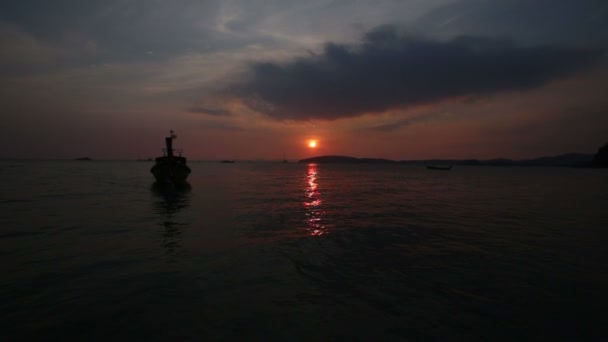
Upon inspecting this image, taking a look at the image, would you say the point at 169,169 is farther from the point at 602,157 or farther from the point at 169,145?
the point at 602,157

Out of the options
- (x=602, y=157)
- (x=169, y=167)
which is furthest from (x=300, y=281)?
(x=602, y=157)

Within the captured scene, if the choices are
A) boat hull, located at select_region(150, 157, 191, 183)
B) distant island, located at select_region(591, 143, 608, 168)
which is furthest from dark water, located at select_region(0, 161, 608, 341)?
distant island, located at select_region(591, 143, 608, 168)

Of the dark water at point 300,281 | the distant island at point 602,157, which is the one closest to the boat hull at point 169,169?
the dark water at point 300,281

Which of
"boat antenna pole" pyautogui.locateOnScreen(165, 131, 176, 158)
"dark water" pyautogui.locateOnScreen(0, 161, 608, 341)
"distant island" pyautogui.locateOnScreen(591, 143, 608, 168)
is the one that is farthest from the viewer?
"distant island" pyautogui.locateOnScreen(591, 143, 608, 168)

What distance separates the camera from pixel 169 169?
4031cm

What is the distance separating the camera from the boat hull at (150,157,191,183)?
132 feet

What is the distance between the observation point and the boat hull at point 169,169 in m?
40.1

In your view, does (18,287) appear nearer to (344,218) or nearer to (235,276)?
(235,276)

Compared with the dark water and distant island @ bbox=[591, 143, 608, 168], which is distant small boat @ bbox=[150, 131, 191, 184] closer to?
the dark water

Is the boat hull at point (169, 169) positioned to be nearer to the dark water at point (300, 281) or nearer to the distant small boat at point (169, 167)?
the distant small boat at point (169, 167)

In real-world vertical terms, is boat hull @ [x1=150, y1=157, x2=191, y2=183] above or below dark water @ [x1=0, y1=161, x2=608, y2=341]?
above

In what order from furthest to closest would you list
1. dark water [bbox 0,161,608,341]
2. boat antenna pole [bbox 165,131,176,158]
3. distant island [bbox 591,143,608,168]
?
distant island [bbox 591,143,608,168] → boat antenna pole [bbox 165,131,176,158] → dark water [bbox 0,161,608,341]

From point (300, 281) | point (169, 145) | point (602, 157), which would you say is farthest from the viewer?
point (602, 157)

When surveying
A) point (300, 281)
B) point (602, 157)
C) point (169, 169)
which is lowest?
point (300, 281)
